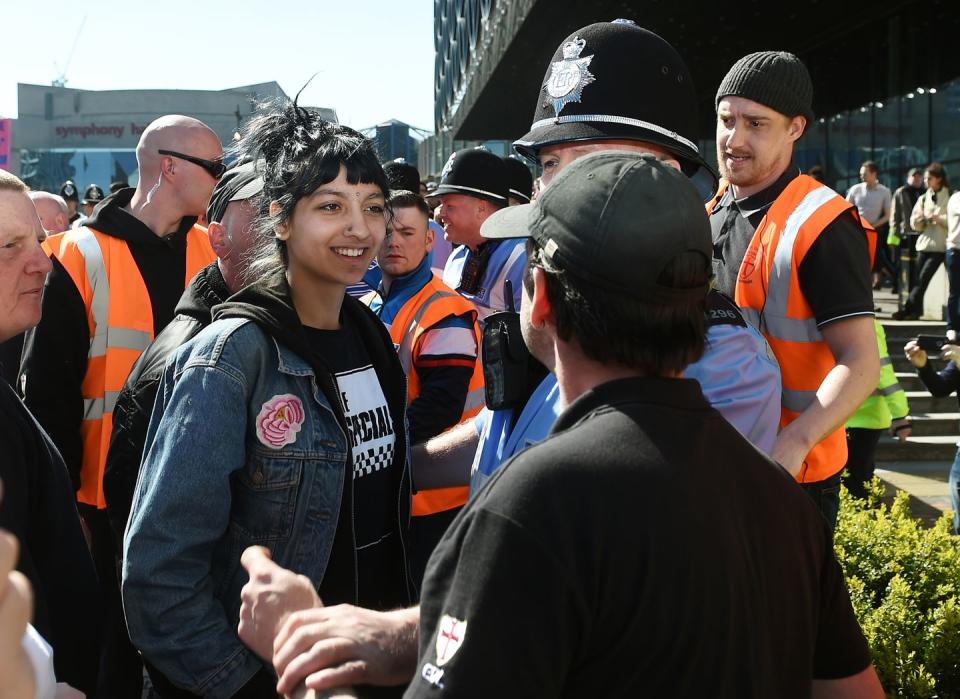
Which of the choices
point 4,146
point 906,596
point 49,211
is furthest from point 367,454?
point 4,146

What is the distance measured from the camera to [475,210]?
5.99 metres

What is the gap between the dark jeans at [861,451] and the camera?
654cm

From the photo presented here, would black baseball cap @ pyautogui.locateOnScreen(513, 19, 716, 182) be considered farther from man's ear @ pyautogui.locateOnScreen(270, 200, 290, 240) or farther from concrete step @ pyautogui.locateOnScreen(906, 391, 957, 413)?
concrete step @ pyautogui.locateOnScreen(906, 391, 957, 413)

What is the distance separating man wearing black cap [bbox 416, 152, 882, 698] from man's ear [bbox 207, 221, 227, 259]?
5.87 feet

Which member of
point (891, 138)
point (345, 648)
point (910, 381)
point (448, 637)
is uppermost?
point (891, 138)

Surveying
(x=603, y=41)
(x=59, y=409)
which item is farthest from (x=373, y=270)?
(x=603, y=41)

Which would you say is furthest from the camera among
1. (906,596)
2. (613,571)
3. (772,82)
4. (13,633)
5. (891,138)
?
(891,138)

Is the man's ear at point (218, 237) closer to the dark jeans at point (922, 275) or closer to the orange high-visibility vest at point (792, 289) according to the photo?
the orange high-visibility vest at point (792, 289)

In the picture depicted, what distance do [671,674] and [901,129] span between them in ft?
53.3

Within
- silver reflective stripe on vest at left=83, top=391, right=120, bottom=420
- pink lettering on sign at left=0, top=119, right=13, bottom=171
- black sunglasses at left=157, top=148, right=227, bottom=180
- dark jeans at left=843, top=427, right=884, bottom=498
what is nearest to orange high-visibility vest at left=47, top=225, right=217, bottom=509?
silver reflective stripe on vest at left=83, top=391, right=120, bottom=420

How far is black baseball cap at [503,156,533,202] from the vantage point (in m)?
6.17

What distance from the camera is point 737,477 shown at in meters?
1.43

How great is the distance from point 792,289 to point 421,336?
1.74 meters

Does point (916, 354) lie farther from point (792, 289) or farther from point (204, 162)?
point (204, 162)
